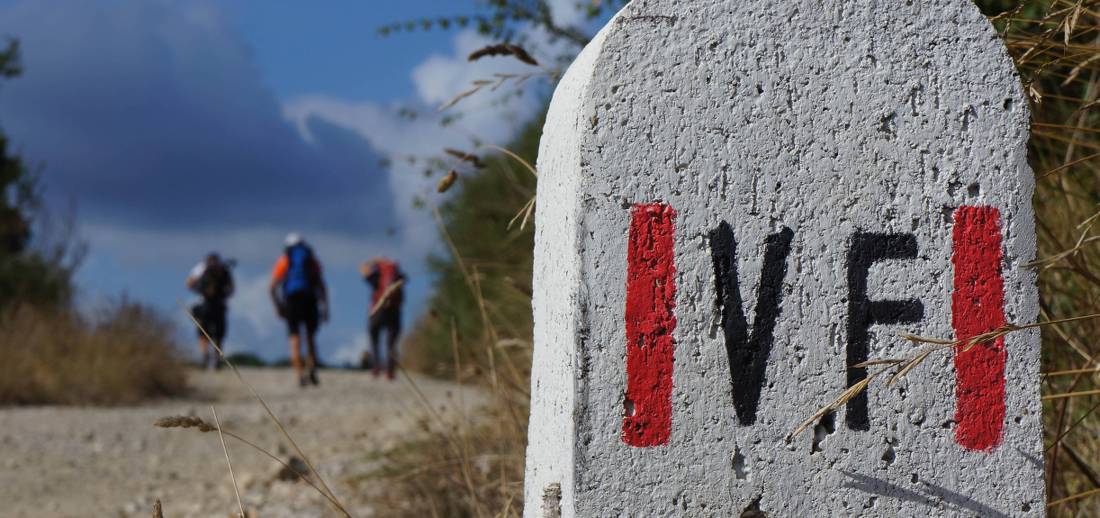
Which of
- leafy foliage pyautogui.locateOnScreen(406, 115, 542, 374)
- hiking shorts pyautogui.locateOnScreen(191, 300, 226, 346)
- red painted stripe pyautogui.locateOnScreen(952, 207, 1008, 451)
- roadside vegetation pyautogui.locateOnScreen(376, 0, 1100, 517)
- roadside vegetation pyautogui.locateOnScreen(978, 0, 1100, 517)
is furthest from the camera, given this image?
hiking shorts pyautogui.locateOnScreen(191, 300, 226, 346)

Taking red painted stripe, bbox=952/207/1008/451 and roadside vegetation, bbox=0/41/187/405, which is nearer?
red painted stripe, bbox=952/207/1008/451

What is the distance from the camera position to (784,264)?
1658mm

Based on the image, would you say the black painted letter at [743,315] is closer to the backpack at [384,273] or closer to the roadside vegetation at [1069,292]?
the roadside vegetation at [1069,292]

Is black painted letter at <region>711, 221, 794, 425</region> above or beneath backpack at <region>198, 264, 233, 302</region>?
beneath

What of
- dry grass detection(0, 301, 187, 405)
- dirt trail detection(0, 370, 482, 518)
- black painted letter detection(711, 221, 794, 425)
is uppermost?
black painted letter detection(711, 221, 794, 425)

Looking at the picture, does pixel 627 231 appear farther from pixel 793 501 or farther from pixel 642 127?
pixel 793 501

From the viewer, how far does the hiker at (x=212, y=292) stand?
12.3 m

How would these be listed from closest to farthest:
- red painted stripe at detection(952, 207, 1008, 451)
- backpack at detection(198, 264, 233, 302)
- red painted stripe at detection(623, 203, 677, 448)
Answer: red painted stripe at detection(623, 203, 677, 448)
red painted stripe at detection(952, 207, 1008, 451)
backpack at detection(198, 264, 233, 302)

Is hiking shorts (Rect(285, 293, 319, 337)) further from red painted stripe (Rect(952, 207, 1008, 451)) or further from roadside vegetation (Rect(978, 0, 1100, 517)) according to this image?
red painted stripe (Rect(952, 207, 1008, 451))

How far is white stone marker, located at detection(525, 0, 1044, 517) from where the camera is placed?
1604 mm

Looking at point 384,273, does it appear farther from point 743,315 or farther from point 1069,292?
point 743,315

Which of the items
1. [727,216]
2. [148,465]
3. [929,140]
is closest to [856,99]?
[929,140]

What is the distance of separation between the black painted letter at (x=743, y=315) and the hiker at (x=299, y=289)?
9.32 meters

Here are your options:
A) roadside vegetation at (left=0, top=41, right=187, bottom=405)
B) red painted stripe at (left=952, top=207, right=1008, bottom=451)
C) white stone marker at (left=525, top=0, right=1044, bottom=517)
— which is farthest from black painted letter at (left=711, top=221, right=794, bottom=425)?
roadside vegetation at (left=0, top=41, right=187, bottom=405)
